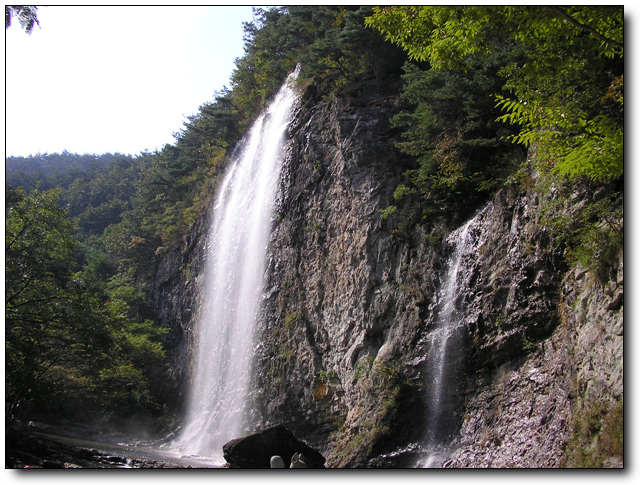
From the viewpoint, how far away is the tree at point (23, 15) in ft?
21.7

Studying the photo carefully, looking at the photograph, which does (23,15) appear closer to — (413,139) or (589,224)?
(589,224)

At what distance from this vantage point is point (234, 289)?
18.7 meters

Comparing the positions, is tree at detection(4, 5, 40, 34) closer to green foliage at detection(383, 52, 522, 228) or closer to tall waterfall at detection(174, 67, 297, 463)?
green foliage at detection(383, 52, 522, 228)

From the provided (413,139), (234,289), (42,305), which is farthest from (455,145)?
(234,289)

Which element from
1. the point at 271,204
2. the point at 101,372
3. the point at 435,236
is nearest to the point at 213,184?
the point at 271,204

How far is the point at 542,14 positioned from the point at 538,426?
5.59 m

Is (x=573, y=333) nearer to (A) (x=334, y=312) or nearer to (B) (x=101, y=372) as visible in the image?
(A) (x=334, y=312)

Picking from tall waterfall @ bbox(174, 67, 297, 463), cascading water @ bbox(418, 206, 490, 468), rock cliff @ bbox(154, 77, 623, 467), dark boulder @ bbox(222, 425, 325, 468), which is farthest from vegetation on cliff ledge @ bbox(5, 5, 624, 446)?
dark boulder @ bbox(222, 425, 325, 468)

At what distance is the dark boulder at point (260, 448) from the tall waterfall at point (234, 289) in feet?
19.0

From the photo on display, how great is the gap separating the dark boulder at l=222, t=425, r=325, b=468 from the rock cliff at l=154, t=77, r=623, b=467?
1.52 m

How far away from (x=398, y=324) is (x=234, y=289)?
9.16 meters

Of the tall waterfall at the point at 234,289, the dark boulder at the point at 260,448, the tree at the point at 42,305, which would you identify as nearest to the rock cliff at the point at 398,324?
the tall waterfall at the point at 234,289

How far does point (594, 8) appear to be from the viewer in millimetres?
5242

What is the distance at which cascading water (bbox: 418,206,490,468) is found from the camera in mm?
9039
